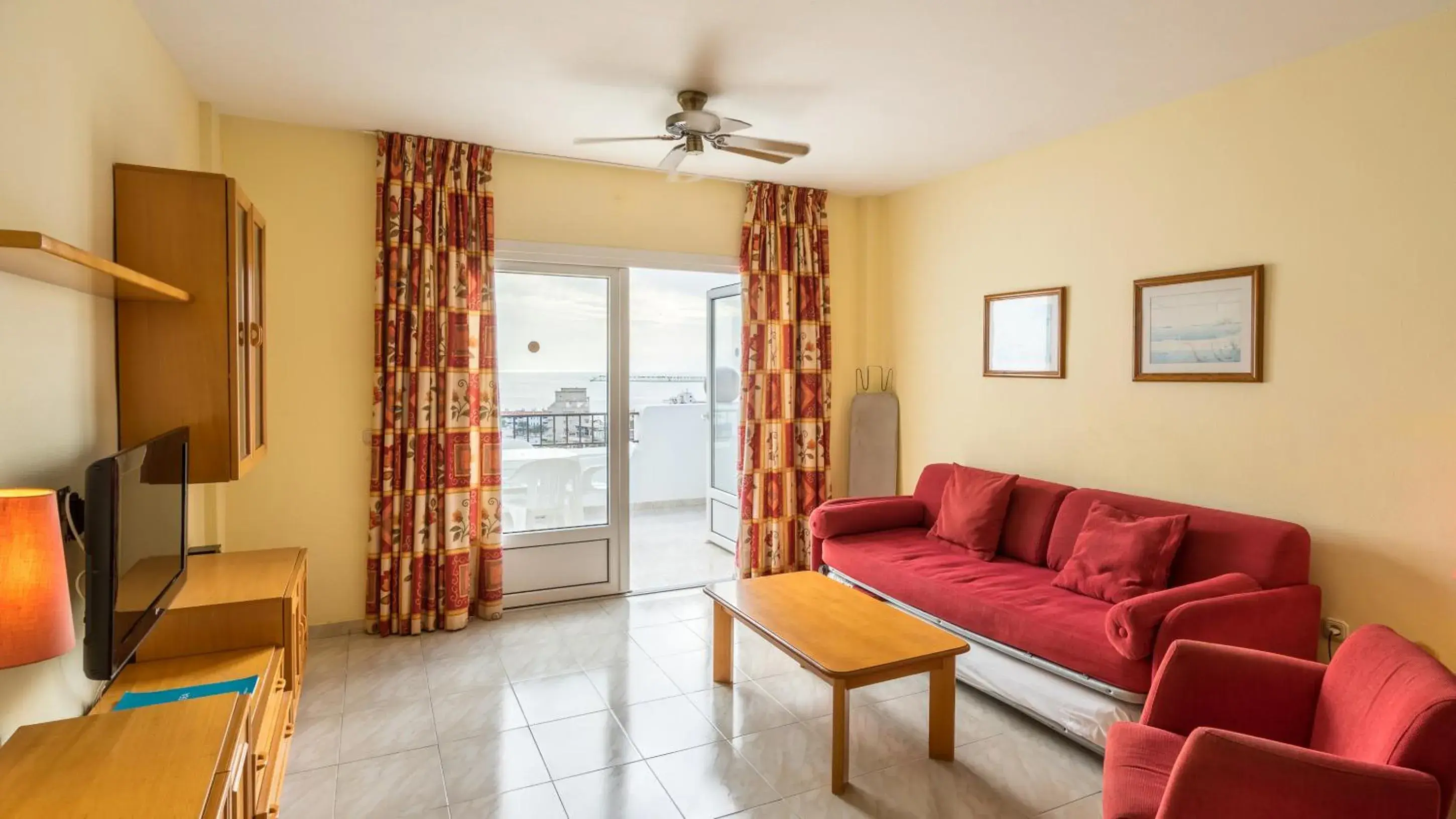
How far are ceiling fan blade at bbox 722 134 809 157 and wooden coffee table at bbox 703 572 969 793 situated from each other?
1.96m

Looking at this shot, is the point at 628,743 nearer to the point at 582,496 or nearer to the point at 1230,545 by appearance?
the point at 582,496

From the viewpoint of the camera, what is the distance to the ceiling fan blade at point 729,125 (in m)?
3.23

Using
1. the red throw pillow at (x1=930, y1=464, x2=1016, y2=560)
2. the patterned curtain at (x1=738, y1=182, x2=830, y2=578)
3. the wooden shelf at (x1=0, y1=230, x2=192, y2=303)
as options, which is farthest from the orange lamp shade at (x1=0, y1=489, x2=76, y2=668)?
the patterned curtain at (x1=738, y1=182, x2=830, y2=578)

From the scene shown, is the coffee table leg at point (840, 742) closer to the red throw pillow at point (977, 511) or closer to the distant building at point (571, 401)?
the red throw pillow at point (977, 511)

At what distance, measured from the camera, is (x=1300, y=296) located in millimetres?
3004

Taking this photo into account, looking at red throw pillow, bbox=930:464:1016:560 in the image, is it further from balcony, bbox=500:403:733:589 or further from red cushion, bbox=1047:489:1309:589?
balcony, bbox=500:403:733:589

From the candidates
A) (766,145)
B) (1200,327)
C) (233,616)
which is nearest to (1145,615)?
(1200,327)

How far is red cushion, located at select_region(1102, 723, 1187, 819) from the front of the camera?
181 centimetres

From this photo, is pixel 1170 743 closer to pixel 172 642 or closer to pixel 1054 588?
pixel 1054 588

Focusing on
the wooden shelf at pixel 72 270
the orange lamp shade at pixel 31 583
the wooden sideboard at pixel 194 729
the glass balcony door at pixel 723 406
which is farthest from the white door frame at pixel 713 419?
the orange lamp shade at pixel 31 583

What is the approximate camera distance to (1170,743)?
198 cm

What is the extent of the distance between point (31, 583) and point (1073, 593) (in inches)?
134

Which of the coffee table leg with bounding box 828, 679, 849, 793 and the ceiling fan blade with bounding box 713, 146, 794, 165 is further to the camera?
the ceiling fan blade with bounding box 713, 146, 794, 165

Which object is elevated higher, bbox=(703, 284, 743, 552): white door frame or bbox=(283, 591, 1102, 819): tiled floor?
bbox=(703, 284, 743, 552): white door frame
